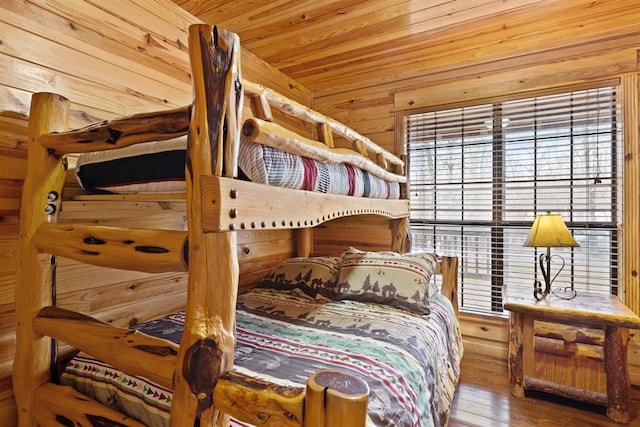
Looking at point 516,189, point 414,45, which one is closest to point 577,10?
point 414,45

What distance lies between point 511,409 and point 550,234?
101 cm

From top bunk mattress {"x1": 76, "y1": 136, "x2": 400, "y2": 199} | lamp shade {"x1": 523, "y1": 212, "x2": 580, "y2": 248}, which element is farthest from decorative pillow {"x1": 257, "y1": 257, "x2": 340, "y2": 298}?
lamp shade {"x1": 523, "y1": 212, "x2": 580, "y2": 248}

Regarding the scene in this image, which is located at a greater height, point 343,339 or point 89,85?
point 89,85

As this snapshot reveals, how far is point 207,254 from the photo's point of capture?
2.62 ft

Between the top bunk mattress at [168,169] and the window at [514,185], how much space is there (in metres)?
1.64

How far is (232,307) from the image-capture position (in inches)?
32.3

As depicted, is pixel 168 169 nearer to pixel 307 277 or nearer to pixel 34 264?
pixel 34 264

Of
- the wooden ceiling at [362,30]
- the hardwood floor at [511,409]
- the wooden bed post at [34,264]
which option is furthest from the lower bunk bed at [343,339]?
the wooden ceiling at [362,30]

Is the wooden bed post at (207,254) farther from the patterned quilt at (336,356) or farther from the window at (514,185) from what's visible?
the window at (514,185)

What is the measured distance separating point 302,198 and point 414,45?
1867mm

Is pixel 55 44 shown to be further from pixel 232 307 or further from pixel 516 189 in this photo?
pixel 516 189

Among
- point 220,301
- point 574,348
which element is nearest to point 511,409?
point 574,348

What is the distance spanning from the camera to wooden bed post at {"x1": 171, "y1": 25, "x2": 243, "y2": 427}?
0.77 metres

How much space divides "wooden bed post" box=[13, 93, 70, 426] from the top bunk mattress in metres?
0.12
